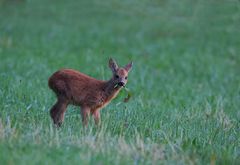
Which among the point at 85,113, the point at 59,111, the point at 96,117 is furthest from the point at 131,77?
the point at 59,111

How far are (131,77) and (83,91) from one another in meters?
7.93

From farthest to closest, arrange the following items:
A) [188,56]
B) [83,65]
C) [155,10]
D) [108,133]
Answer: [155,10]
[188,56]
[83,65]
[108,133]

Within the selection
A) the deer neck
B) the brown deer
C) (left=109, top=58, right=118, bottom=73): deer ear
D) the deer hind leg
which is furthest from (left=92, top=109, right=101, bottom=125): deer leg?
(left=109, top=58, right=118, bottom=73): deer ear

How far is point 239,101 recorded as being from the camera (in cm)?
1597

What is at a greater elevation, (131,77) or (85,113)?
(85,113)

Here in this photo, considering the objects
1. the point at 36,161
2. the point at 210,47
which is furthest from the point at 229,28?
the point at 36,161

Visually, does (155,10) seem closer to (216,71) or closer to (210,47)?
(210,47)

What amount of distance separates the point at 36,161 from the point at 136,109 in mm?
5009

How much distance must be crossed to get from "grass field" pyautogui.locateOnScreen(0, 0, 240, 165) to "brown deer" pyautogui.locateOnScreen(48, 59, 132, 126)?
10.0 inches

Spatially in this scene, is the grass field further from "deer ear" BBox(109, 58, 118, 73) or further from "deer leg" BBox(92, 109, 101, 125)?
"deer ear" BBox(109, 58, 118, 73)

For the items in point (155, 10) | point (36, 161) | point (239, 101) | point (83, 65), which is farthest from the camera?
point (155, 10)

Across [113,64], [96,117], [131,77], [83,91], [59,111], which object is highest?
[113,64]

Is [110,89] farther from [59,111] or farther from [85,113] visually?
[59,111]

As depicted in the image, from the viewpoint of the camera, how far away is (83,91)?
10344mm
